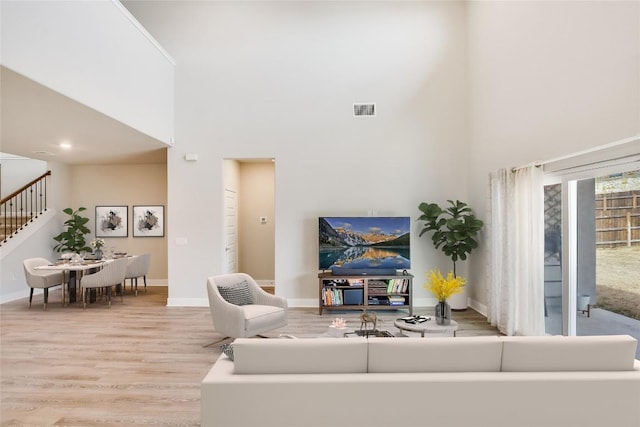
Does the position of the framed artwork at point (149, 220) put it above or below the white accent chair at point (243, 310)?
above

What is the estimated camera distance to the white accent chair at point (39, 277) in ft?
22.4

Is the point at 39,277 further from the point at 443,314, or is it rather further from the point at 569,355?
the point at 569,355

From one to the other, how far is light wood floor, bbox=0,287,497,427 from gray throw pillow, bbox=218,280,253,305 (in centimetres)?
61

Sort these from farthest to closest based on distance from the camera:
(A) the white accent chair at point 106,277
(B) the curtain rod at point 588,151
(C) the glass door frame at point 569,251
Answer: (A) the white accent chair at point 106,277
(C) the glass door frame at point 569,251
(B) the curtain rod at point 588,151

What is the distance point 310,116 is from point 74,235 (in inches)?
233

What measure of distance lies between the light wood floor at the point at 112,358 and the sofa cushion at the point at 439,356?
1.68m

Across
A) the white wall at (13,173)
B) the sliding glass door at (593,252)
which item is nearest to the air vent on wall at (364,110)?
the sliding glass door at (593,252)

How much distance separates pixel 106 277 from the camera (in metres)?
6.77

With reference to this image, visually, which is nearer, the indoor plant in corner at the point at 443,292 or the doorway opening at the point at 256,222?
the indoor plant in corner at the point at 443,292

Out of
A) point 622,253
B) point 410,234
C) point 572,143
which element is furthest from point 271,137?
point 622,253

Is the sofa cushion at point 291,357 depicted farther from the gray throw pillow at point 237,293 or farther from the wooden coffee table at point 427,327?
the gray throw pillow at point 237,293

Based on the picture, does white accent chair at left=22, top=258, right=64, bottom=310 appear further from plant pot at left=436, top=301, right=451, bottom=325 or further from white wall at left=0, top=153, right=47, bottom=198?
plant pot at left=436, top=301, right=451, bottom=325

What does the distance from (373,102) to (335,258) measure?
2.92 meters

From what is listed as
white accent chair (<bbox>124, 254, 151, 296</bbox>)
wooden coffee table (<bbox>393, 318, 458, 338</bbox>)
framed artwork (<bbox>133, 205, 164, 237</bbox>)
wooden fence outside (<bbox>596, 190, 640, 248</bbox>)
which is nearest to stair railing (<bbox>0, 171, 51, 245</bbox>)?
framed artwork (<bbox>133, 205, 164, 237</bbox>)
